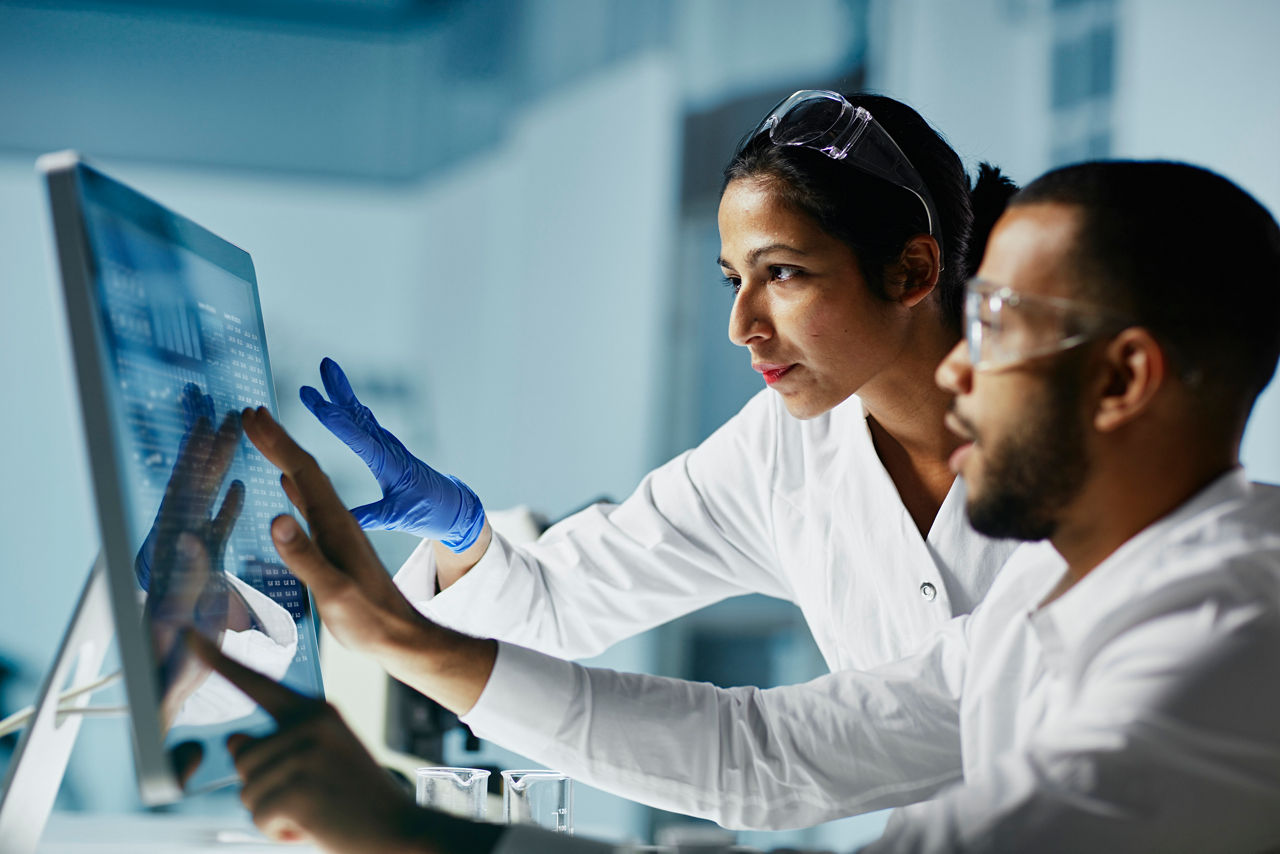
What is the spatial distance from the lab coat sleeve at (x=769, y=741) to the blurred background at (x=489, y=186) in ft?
5.11

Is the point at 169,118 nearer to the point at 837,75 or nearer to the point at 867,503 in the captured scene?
the point at 837,75

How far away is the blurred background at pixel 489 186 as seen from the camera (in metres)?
2.76

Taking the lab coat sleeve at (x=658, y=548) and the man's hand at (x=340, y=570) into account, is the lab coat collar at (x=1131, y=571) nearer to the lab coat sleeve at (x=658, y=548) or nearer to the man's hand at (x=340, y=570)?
the man's hand at (x=340, y=570)

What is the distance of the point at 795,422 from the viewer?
163 cm

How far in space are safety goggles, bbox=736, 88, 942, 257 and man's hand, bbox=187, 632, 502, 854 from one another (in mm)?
985

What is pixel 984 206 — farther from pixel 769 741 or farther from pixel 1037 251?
pixel 769 741

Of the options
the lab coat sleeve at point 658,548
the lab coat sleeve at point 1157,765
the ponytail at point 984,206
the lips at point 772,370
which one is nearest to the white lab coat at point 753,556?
the lab coat sleeve at point 658,548

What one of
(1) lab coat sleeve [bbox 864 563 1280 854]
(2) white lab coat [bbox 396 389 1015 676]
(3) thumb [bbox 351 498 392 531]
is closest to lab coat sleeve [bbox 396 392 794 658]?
(2) white lab coat [bbox 396 389 1015 676]

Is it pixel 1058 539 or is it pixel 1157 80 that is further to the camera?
pixel 1157 80

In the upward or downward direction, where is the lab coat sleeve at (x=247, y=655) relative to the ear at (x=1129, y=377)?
downward

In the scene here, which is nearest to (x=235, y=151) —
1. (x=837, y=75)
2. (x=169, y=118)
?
(x=169, y=118)

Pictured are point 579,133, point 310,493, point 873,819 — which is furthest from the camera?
point 579,133

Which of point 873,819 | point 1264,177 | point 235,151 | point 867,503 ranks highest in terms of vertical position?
point 235,151

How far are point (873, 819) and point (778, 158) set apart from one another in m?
1.89
